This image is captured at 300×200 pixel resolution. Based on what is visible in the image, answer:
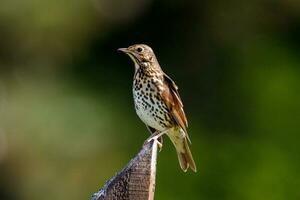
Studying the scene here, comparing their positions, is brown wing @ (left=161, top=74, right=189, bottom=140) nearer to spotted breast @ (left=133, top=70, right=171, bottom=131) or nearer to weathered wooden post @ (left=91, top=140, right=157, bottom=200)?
spotted breast @ (left=133, top=70, right=171, bottom=131)

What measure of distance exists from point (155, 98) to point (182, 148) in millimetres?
348

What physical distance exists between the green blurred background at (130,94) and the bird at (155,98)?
433 cm

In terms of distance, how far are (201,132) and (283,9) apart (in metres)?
2.57

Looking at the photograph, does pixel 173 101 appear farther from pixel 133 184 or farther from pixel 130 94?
pixel 130 94

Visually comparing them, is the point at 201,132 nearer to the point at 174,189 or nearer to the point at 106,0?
the point at 174,189

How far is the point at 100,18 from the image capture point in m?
15.4

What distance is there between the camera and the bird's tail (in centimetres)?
673

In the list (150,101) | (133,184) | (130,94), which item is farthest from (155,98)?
(130,94)

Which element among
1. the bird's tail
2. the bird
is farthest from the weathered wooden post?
the bird's tail

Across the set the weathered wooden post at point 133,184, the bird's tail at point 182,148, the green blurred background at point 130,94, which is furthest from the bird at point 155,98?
the green blurred background at point 130,94

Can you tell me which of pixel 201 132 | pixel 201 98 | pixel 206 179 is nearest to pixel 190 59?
pixel 201 98

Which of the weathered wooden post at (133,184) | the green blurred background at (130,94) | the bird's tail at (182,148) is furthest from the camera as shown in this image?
the green blurred background at (130,94)

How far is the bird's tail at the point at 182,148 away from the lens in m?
6.73

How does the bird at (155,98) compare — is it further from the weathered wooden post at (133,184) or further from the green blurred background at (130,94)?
the green blurred background at (130,94)
